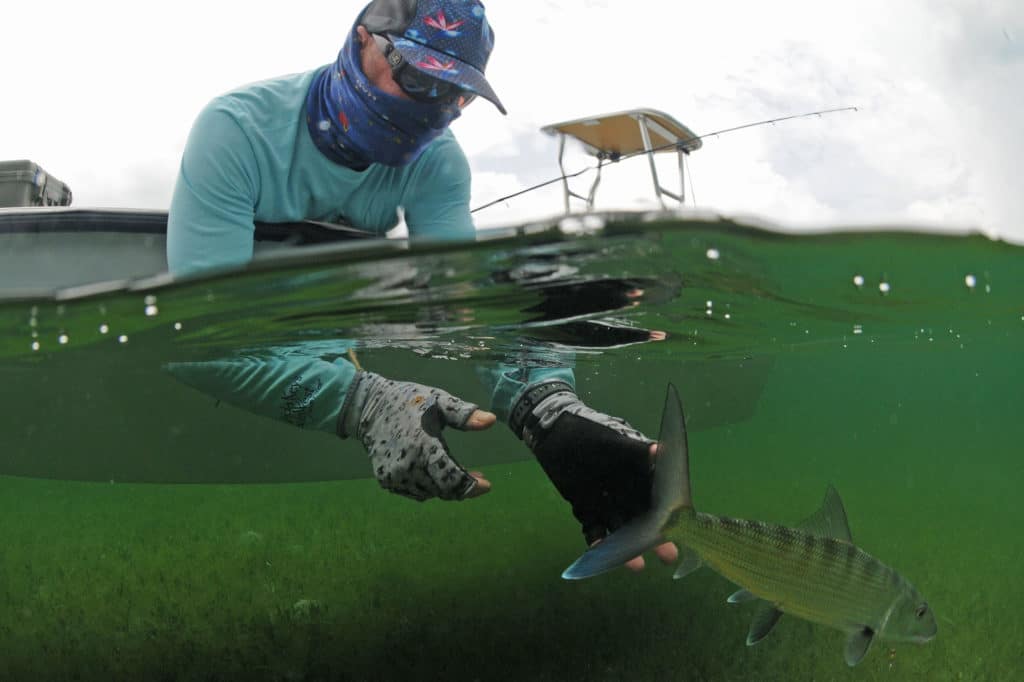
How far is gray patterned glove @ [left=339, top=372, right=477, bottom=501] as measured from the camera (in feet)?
9.84

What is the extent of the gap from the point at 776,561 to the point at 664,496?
624mm

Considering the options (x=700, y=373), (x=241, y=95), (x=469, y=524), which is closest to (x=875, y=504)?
(x=700, y=373)

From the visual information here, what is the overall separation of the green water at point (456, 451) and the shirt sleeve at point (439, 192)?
576 mm

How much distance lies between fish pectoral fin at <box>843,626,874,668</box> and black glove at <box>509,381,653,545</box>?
1273mm

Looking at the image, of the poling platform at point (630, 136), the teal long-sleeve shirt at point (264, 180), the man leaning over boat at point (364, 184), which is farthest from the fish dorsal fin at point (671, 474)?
the poling platform at point (630, 136)

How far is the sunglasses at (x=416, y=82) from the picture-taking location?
3.88 metres

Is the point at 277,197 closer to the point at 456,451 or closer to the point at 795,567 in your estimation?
the point at 795,567

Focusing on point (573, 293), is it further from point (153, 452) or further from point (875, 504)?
point (875, 504)

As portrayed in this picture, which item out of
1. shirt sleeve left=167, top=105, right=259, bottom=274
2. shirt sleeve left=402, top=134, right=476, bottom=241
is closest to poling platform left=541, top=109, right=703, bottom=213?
shirt sleeve left=402, top=134, right=476, bottom=241

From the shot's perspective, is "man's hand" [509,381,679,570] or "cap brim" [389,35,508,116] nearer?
"man's hand" [509,381,679,570]

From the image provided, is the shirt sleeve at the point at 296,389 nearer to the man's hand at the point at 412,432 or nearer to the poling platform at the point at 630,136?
the man's hand at the point at 412,432

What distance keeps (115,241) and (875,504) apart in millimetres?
20744

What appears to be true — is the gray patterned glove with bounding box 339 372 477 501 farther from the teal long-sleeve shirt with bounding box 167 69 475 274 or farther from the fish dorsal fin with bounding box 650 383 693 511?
the teal long-sleeve shirt with bounding box 167 69 475 274

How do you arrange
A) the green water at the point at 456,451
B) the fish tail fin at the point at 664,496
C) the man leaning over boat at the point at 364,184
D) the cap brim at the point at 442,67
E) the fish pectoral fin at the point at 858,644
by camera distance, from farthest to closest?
the green water at the point at 456,451, the cap brim at the point at 442,67, the man leaning over boat at the point at 364,184, the fish pectoral fin at the point at 858,644, the fish tail fin at the point at 664,496
